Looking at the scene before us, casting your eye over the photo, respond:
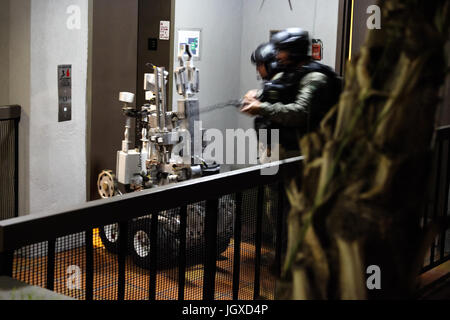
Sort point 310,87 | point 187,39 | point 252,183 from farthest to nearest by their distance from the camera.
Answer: point 187,39
point 310,87
point 252,183

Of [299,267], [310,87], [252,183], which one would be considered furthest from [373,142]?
[310,87]

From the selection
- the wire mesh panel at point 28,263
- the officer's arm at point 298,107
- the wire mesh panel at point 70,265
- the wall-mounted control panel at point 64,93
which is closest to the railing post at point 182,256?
the wire mesh panel at point 70,265

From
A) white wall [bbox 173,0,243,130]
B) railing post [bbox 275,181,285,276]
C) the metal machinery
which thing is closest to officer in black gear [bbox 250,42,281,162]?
the metal machinery

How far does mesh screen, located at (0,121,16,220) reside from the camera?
4984mm

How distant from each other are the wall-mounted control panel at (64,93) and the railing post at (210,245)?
3060mm

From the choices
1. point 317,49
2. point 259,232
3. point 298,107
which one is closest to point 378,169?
point 259,232

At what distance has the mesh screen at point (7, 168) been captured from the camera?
196 inches

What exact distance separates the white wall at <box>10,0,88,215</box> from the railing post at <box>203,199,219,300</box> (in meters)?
2.96

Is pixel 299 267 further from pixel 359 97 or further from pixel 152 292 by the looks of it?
pixel 152 292

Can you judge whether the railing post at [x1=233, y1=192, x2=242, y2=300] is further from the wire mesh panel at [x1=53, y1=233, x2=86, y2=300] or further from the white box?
the white box
